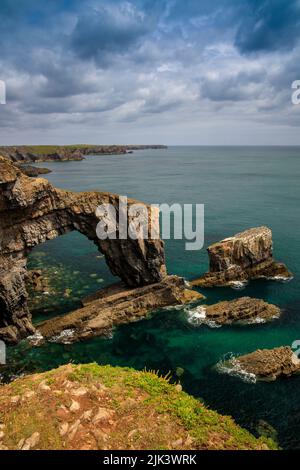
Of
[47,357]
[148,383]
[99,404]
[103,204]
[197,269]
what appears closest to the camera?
[99,404]

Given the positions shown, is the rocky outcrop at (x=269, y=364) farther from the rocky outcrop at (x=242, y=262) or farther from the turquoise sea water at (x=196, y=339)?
the rocky outcrop at (x=242, y=262)

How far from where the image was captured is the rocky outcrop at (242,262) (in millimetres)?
55750

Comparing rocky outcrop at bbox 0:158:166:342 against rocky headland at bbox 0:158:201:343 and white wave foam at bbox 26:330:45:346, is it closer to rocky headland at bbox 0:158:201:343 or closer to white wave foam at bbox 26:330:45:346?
rocky headland at bbox 0:158:201:343

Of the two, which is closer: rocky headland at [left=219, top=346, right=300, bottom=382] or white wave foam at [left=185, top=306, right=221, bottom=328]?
rocky headland at [left=219, top=346, right=300, bottom=382]

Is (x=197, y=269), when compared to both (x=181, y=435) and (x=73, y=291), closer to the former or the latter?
(x=73, y=291)

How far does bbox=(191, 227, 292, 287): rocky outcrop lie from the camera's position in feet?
183

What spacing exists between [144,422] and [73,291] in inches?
1392

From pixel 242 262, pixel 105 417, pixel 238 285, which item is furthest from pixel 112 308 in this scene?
pixel 105 417

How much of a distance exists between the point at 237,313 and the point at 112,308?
14993 millimetres

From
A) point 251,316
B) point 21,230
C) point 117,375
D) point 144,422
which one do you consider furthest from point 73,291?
point 144,422

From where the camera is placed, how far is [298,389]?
3206 cm

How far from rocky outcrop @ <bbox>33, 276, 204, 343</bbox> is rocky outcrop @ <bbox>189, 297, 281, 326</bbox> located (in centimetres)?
417

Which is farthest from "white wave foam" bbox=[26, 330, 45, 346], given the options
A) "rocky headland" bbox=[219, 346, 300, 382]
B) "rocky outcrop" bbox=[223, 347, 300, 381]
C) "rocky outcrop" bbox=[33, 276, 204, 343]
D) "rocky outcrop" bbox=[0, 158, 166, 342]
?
"rocky outcrop" bbox=[223, 347, 300, 381]

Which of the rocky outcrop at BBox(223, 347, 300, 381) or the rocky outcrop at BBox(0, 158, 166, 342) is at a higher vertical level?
the rocky outcrop at BBox(0, 158, 166, 342)
